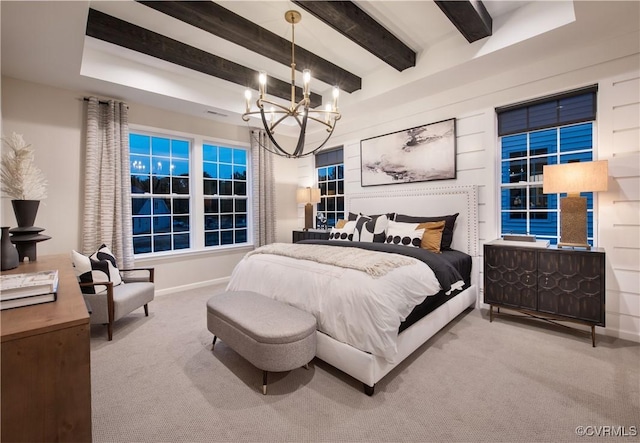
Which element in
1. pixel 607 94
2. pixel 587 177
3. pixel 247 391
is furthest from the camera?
pixel 607 94

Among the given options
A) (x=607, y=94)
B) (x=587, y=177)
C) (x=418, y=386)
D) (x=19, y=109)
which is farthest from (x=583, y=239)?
(x=19, y=109)

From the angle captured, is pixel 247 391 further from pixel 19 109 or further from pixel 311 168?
pixel 311 168

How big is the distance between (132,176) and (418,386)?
4.32 metres

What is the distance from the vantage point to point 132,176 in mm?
4012

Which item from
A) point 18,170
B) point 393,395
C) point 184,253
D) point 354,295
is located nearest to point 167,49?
point 18,170

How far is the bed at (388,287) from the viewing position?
6.05ft

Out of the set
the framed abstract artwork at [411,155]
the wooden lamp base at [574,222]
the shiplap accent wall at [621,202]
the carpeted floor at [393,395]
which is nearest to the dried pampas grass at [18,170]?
the carpeted floor at [393,395]

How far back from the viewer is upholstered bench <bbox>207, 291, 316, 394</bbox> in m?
1.78

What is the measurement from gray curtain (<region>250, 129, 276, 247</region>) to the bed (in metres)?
1.63

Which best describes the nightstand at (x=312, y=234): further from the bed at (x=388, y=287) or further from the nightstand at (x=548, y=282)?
the nightstand at (x=548, y=282)

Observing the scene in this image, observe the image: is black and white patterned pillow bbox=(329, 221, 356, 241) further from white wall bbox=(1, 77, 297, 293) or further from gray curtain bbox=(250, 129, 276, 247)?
white wall bbox=(1, 77, 297, 293)

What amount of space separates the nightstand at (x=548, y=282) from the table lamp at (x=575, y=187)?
0.56ft

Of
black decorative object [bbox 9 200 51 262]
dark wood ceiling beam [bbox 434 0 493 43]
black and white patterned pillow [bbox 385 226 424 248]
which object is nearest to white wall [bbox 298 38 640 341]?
dark wood ceiling beam [bbox 434 0 493 43]

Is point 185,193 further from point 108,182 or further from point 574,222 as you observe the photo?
point 574,222
